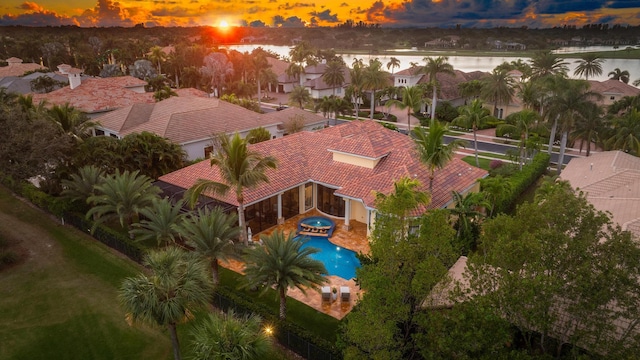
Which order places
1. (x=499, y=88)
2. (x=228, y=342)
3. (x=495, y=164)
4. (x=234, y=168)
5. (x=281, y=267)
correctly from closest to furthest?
1. (x=228, y=342)
2. (x=281, y=267)
3. (x=234, y=168)
4. (x=495, y=164)
5. (x=499, y=88)

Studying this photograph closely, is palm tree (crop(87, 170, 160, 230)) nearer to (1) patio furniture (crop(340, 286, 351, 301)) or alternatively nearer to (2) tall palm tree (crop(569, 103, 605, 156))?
(1) patio furniture (crop(340, 286, 351, 301))

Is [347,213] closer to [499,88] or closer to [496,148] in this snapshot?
[496,148]

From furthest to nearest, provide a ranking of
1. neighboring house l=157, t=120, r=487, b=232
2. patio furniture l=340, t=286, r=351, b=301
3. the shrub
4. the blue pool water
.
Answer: the shrub < neighboring house l=157, t=120, r=487, b=232 < the blue pool water < patio furniture l=340, t=286, r=351, b=301

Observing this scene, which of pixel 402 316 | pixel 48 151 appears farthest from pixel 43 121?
pixel 402 316

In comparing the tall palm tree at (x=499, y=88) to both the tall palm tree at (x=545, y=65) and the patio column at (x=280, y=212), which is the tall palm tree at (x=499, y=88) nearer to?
the tall palm tree at (x=545, y=65)

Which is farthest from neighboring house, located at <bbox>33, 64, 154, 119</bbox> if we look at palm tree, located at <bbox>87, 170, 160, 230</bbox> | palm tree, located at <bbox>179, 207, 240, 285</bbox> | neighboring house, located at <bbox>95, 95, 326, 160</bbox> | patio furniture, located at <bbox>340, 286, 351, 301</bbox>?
patio furniture, located at <bbox>340, 286, 351, 301</bbox>

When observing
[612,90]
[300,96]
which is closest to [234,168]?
[300,96]
